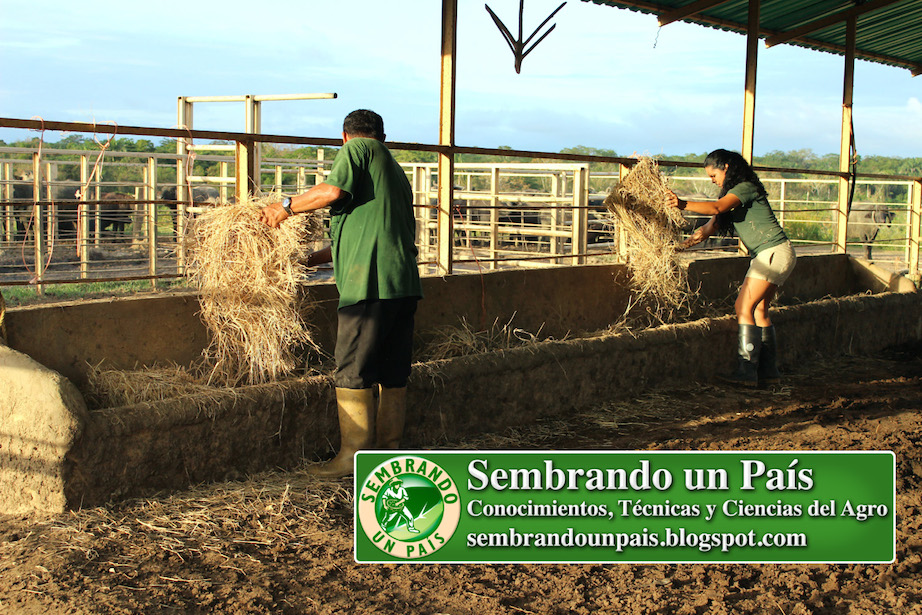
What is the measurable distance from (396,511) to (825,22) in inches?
355

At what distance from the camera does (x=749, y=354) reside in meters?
6.44

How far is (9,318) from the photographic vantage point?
3.83 metres

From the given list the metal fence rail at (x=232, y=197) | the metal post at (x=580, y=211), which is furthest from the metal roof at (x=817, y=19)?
the metal post at (x=580, y=211)

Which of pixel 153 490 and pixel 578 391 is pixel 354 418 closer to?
pixel 153 490

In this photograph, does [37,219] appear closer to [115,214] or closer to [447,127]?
[447,127]

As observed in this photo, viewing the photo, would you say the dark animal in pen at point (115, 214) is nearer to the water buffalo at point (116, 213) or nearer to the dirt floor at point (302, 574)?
the water buffalo at point (116, 213)

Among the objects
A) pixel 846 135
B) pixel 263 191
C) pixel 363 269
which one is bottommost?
pixel 363 269

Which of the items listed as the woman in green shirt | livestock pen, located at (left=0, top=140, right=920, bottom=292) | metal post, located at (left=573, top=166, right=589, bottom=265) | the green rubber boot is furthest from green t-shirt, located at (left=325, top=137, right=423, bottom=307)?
metal post, located at (left=573, top=166, right=589, bottom=265)

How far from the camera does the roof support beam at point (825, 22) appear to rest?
31.3 feet

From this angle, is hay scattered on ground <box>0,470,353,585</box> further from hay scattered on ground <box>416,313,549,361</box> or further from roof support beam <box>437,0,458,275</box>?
roof support beam <box>437,0,458,275</box>

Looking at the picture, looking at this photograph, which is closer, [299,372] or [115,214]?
[299,372]

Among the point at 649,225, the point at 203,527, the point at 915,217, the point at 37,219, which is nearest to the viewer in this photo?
the point at 203,527

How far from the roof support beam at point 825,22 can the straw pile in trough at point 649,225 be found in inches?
188

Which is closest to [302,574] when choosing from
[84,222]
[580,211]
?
[84,222]
